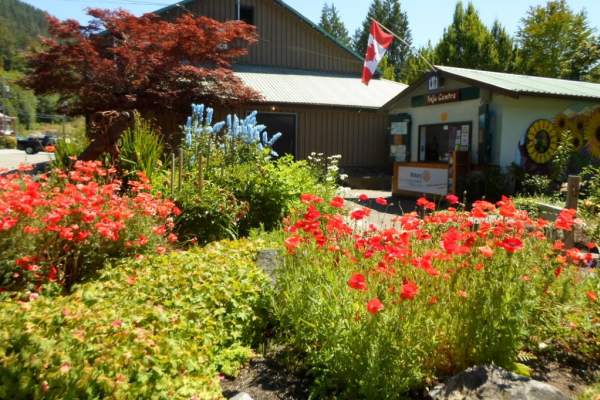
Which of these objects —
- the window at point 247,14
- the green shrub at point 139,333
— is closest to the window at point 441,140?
the window at point 247,14

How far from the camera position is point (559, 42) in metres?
29.4

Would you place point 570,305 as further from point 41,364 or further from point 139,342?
point 41,364

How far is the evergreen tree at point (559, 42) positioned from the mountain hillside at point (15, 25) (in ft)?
343

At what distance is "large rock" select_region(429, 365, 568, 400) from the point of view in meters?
2.33

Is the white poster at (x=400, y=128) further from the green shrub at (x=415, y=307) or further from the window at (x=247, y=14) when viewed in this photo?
the green shrub at (x=415, y=307)

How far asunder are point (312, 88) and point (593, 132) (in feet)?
32.2

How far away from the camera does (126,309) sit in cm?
274

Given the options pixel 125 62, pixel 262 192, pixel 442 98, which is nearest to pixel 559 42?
pixel 442 98

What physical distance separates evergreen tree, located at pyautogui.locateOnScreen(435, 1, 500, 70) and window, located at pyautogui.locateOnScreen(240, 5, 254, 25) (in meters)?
18.8

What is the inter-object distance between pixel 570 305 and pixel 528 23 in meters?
32.2

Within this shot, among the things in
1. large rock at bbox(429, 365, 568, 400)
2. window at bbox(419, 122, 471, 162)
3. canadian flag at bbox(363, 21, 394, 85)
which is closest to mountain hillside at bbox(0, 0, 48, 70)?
canadian flag at bbox(363, 21, 394, 85)

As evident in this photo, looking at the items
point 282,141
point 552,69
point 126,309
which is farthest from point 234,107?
point 552,69

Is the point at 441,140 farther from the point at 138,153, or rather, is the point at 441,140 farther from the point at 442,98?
the point at 138,153

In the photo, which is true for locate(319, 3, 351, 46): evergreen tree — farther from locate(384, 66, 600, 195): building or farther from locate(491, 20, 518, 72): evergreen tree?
locate(384, 66, 600, 195): building
